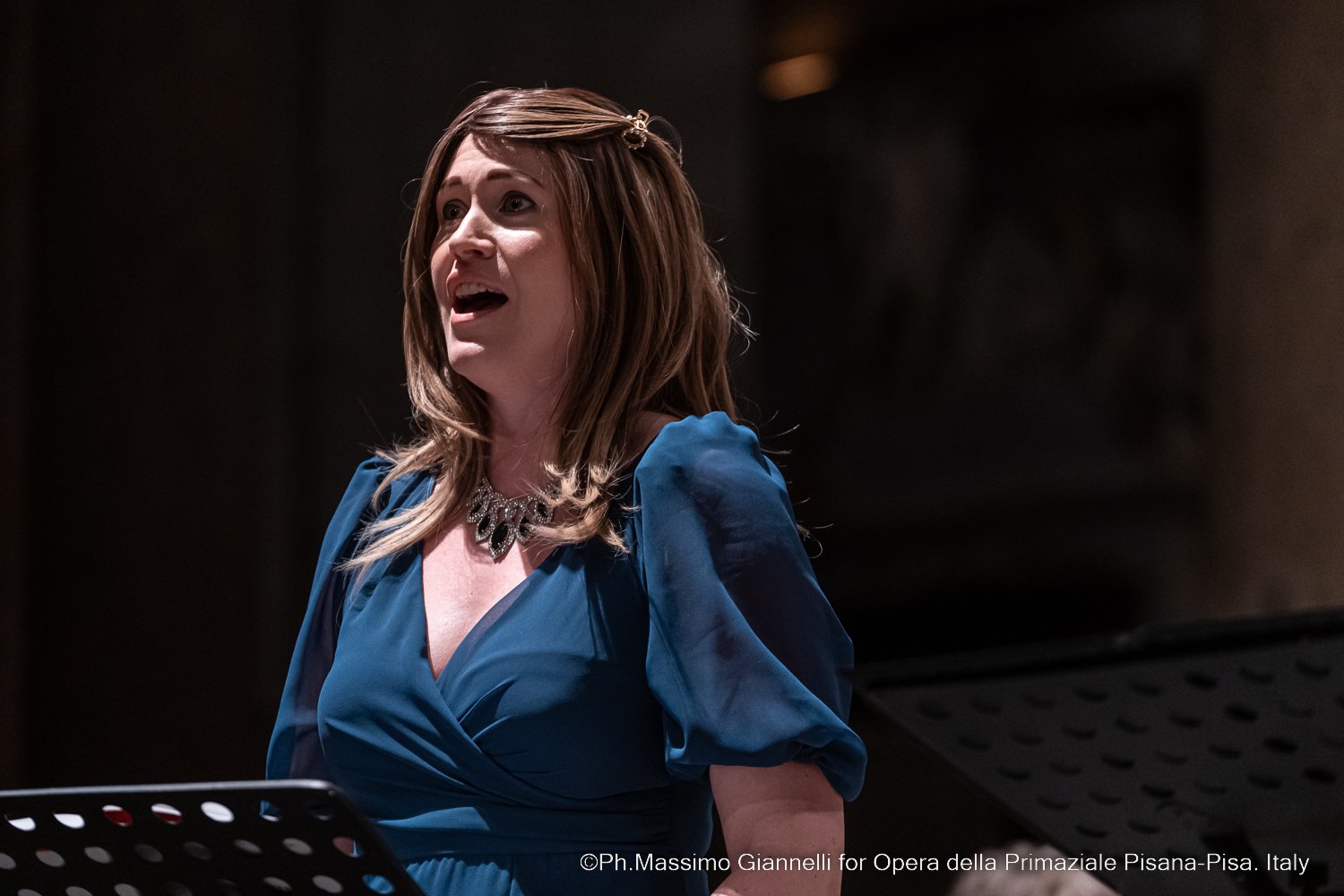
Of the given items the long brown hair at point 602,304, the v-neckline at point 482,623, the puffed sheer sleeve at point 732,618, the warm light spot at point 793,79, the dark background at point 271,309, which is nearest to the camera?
the puffed sheer sleeve at point 732,618

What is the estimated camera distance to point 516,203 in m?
1.75

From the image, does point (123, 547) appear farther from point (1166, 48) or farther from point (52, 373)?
point (1166, 48)

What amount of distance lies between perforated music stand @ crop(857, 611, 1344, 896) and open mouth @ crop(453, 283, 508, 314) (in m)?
0.71

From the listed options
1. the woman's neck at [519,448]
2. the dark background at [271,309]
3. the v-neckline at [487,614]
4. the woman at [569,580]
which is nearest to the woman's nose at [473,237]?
the woman at [569,580]

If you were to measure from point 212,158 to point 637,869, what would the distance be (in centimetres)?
297

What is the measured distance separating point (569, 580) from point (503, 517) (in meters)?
0.16

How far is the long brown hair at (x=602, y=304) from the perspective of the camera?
1.72 metres

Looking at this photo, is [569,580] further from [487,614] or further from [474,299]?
[474,299]

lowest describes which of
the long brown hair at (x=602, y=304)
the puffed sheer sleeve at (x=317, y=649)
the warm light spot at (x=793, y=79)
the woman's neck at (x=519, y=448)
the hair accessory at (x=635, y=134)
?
the puffed sheer sleeve at (x=317, y=649)

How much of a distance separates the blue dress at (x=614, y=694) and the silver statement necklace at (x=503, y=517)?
0.07 m

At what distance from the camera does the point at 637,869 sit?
1.55 m

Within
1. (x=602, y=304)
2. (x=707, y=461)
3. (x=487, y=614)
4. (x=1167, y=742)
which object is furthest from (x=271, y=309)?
(x=1167, y=742)

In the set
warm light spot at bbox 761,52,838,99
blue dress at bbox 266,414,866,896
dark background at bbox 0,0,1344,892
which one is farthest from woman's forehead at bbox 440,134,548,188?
warm light spot at bbox 761,52,838,99

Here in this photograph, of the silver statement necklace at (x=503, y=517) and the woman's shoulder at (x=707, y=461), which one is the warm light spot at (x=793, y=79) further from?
the woman's shoulder at (x=707, y=461)
